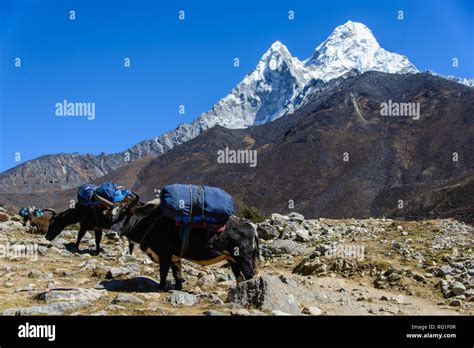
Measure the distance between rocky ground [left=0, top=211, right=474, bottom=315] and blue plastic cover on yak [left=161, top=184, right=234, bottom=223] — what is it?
4.41ft

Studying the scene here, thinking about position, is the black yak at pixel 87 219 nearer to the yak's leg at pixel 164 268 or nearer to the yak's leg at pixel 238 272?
the yak's leg at pixel 164 268

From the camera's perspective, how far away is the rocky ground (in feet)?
26.6

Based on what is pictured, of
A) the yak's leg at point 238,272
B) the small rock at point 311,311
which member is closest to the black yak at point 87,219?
the yak's leg at point 238,272

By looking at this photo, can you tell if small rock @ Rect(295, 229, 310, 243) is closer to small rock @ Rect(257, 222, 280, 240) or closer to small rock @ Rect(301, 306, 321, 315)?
small rock @ Rect(257, 222, 280, 240)

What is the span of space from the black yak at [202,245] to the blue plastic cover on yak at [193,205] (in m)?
0.33

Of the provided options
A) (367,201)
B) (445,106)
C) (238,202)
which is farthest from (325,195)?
(445,106)

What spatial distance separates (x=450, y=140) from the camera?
4040 inches

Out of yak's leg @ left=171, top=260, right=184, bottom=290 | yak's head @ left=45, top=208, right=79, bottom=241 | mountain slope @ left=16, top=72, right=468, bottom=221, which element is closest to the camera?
yak's leg @ left=171, top=260, right=184, bottom=290

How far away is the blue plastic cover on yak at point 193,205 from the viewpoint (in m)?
9.52

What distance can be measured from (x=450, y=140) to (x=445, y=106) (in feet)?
Result: 64.0

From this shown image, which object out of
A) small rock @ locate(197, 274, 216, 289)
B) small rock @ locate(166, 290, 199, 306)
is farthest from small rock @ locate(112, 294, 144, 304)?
small rock @ locate(197, 274, 216, 289)

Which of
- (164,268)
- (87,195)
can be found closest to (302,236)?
(87,195)

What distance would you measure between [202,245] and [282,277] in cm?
166

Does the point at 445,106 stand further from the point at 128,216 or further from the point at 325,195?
the point at 128,216
